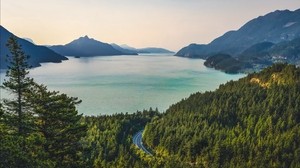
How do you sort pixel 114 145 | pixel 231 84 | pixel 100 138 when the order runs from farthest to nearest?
pixel 231 84 < pixel 100 138 < pixel 114 145

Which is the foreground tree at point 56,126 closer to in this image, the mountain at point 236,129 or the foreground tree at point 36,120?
the foreground tree at point 36,120

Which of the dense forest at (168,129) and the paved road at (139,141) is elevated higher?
the dense forest at (168,129)

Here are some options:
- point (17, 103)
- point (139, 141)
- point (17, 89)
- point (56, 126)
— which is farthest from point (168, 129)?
point (17, 103)

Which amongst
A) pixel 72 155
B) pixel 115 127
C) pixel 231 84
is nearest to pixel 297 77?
pixel 231 84

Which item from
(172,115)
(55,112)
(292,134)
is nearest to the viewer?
(55,112)

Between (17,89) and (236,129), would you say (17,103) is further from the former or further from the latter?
(236,129)

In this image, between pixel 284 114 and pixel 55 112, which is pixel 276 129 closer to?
pixel 284 114

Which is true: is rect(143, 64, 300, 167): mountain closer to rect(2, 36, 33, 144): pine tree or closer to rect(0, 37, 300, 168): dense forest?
rect(0, 37, 300, 168): dense forest

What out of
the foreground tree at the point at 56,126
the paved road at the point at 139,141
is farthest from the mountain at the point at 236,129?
the foreground tree at the point at 56,126
